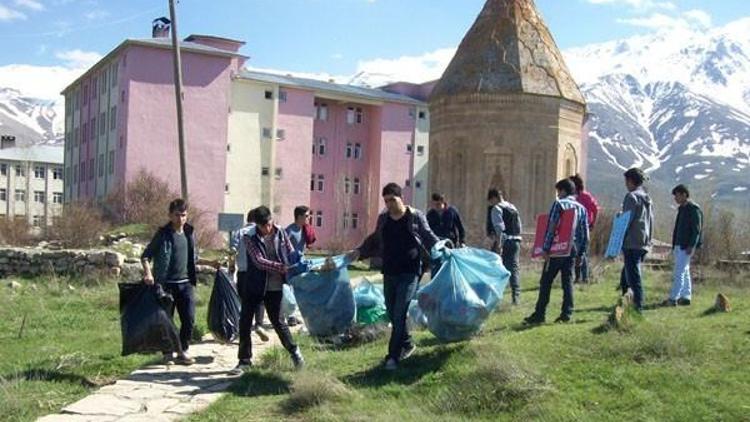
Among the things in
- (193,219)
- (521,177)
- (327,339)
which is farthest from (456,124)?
(327,339)

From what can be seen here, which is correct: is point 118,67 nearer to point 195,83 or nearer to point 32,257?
point 195,83

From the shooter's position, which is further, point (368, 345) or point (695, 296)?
point (695, 296)

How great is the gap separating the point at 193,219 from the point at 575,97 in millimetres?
14446

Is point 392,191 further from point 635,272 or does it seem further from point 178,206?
point 635,272

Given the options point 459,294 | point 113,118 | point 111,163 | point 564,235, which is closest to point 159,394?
point 459,294

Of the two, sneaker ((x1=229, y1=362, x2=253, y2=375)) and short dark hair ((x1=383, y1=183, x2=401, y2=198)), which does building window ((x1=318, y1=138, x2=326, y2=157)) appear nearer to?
sneaker ((x1=229, y1=362, x2=253, y2=375))

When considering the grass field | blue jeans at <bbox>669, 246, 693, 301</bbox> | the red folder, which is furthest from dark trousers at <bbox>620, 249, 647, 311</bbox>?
the red folder

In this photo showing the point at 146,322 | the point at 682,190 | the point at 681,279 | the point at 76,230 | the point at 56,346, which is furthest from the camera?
the point at 76,230

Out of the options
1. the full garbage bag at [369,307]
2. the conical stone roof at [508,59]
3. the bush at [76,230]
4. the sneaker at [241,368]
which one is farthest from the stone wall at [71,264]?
the conical stone roof at [508,59]

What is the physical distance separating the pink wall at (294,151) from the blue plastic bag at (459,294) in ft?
157

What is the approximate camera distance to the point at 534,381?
7109 mm

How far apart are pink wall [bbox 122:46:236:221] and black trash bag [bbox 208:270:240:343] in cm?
3790

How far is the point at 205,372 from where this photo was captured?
29.5ft

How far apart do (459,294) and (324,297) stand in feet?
6.51
